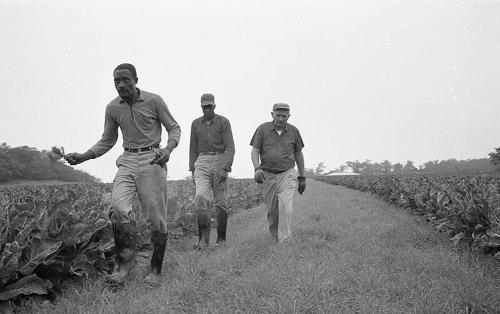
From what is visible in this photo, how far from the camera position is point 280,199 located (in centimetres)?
589

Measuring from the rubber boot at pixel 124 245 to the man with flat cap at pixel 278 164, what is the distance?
2338 millimetres

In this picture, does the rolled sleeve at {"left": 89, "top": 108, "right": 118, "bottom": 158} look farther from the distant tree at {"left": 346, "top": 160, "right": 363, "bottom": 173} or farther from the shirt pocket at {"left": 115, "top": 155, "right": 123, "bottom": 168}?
the distant tree at {"left": 346, "top": 160, "right": 363, "bottom": 173}

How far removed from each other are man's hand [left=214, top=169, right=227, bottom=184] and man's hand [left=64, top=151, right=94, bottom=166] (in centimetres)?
225

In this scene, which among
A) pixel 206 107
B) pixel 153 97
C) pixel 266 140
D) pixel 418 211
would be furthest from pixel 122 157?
pixel 418 211

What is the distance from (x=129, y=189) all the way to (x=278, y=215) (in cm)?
290

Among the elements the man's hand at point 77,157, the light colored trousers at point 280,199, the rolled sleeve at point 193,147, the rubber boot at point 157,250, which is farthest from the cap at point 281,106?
the man's hand at point 77,157

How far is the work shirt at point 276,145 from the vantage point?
5977mm

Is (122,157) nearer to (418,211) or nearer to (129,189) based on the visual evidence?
(129,189)

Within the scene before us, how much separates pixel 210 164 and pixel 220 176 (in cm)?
30

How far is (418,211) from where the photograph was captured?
10078mm

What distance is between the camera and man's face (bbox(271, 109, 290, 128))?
19.2 ft

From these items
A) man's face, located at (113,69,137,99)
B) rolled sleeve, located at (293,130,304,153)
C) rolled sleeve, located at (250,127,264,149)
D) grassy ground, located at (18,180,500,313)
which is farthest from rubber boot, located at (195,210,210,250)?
man's face, located at (113,69,137,99)

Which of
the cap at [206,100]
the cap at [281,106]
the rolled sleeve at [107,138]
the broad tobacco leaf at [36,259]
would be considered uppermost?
the cap at [206,100]

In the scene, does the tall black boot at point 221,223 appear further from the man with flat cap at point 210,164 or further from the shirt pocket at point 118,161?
the shirt pocket at point 118,161
